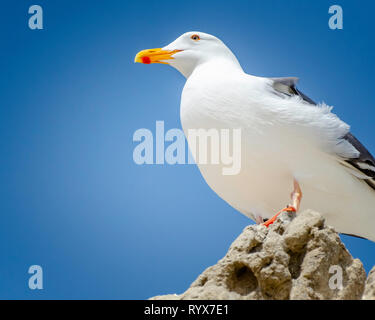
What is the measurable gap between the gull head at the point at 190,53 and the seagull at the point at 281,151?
41cm

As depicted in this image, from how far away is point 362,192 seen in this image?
743 centimetres

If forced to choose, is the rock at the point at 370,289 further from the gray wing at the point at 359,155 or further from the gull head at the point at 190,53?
the gull head at the point at 190,53

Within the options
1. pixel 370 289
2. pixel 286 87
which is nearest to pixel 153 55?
pixel 286 87

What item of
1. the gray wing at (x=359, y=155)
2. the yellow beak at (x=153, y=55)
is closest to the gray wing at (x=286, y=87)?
the gray wing at (x=359, y=155)

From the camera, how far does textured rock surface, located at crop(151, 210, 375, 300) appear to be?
501cm

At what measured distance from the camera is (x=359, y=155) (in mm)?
7250

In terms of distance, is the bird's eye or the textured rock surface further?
the bird's eye

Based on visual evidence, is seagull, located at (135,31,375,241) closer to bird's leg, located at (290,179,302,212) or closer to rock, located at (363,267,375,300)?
bird's leg, located at (290,179,302,212)

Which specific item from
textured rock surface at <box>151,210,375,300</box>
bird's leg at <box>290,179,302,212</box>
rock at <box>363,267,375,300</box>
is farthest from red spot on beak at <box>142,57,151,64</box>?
rock at <box>363,267,375,300</box>

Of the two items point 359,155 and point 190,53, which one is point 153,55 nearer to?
point 190,53

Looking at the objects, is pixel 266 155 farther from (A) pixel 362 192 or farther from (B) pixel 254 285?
(B) pixel 254 285

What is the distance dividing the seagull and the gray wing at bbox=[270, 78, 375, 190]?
12 mm

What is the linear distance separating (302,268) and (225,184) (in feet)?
8.40
